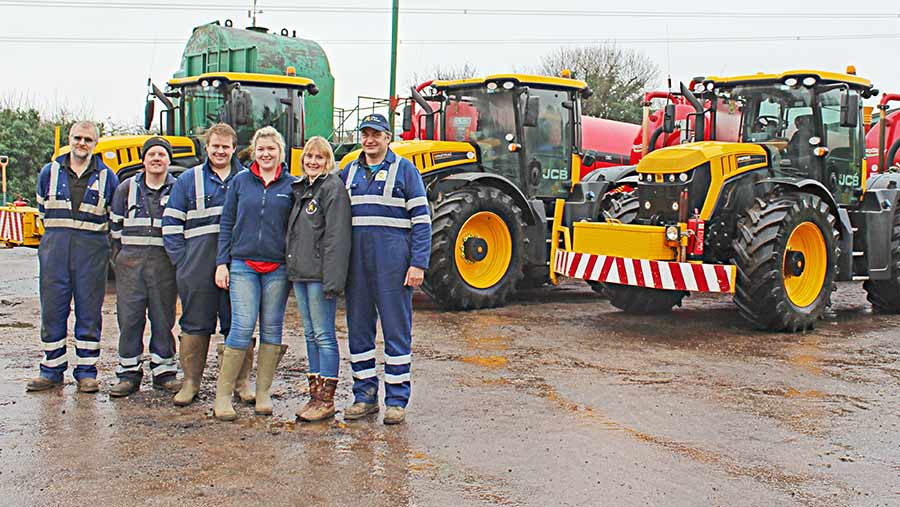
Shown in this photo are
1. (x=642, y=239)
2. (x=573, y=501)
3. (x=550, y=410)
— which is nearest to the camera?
(x=573, y=501)

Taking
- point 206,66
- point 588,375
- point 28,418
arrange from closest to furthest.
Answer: point 28,418 < point 588,375 < point 206,66

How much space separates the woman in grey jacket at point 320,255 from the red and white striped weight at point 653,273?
4037mm

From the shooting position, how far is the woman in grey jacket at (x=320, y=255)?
217 inches

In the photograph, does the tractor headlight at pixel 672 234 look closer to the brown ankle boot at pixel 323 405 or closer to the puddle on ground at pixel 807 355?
the puddle on ground at pixel 807 355

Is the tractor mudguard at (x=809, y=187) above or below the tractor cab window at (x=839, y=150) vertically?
below

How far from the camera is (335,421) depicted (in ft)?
18.5

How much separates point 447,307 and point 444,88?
2.76m

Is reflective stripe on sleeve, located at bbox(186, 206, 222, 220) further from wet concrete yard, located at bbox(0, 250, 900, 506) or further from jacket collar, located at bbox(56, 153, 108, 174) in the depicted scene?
wet concrete yard, located at bbox(0, 250, 900, 506)

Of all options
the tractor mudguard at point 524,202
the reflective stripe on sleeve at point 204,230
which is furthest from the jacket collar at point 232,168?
the tractor mudguard at point 524,202

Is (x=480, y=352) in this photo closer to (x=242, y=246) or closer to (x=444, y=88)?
(x=242, y=246)

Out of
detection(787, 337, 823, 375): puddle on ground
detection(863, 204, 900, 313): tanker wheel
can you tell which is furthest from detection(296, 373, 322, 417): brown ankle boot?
detection(863, 204, 900, 313): tanker wheel

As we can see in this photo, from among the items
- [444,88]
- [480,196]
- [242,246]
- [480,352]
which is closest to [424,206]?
[242,246]

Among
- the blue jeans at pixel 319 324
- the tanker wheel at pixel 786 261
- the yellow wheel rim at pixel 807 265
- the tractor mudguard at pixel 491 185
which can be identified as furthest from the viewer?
the tractor mudguard at pixel 491 185

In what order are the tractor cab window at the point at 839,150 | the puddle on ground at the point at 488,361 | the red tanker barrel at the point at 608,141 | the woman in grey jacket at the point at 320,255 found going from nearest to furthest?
1. the woman in grey jacket at the point at 320,255
2. the puddle on ground at the point at 488,361
3. the tractor cab window at the point at 839,150
4. the red tanker barrel at the point at 608,141
